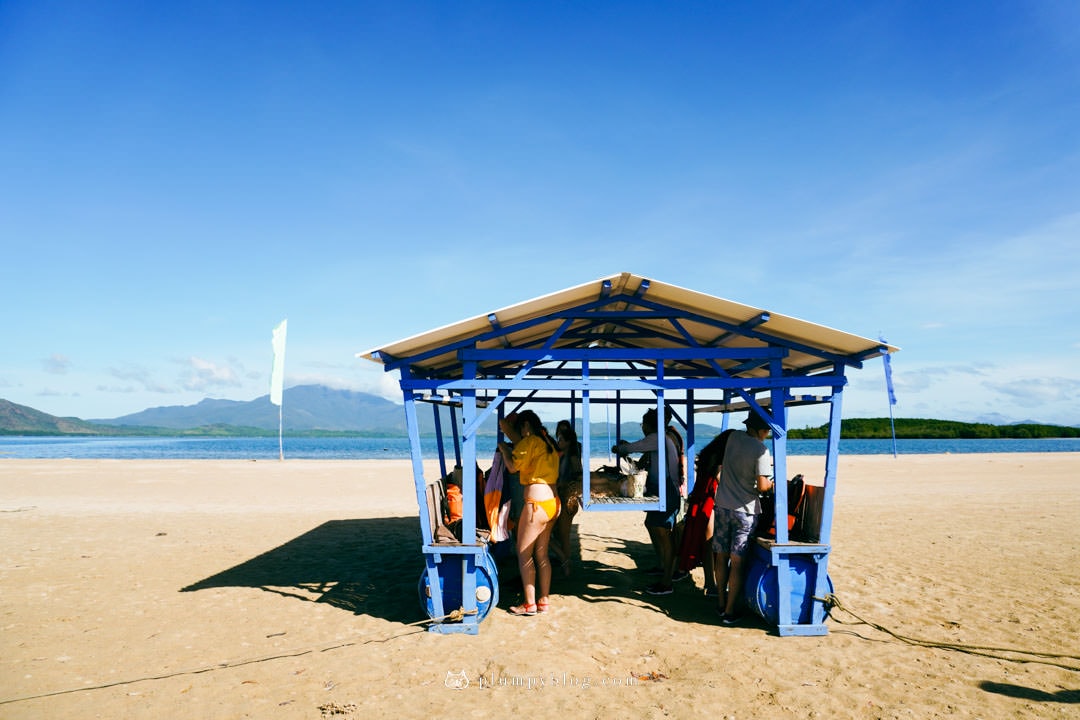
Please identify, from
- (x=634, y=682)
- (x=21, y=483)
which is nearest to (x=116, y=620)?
(x=634, y=682)

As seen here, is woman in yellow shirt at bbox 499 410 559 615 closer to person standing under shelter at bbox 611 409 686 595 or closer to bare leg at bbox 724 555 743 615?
person standing under shelter at bbox 611 409 686 595

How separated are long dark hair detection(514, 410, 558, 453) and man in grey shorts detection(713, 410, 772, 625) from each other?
164cm

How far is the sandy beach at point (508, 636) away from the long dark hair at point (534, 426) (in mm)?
1676

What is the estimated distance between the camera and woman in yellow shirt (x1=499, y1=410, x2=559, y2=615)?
234 inches

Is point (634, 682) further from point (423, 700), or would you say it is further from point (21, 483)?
point (21, 483)

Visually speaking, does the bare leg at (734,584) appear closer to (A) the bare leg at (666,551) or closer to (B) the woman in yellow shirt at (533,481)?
(A) the bare leg at (666,551)

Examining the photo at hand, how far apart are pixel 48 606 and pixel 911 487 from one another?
20.9 metres

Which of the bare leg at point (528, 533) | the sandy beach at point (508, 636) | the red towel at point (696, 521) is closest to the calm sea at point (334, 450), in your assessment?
the sandy beach at point (508, 636)

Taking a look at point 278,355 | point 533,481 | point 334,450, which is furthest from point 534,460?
point 334,450

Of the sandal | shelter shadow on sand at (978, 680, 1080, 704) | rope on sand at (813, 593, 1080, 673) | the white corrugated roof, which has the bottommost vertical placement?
rope on sand at (813, 593, 1080, 673)

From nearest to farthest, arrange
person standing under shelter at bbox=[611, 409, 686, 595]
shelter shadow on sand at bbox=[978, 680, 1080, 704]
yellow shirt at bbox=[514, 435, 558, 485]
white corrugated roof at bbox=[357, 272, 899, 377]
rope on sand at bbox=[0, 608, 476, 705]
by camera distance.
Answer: shelter shadow on sand at bbox=[978, 680, 1080, 704], rope on sand at bbox=[0, 608, 476, 705], white corrugated roof at bbox=[357, 272, 899, 377], yellow shirt at bbox=[514, 435, 558, 485], person standing under shelter at bbox=[611, 409, 686, 595]

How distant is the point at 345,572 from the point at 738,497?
521cm

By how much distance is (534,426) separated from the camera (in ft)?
20.0

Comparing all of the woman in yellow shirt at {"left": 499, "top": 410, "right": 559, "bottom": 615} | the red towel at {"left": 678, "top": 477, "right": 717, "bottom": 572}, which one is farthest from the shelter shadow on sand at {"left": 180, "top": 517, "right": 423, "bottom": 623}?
the red towel at {"left": 678, "top": 477, "right": 717, "bottom": 572}
